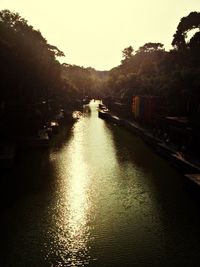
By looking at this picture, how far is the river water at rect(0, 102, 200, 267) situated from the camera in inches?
869

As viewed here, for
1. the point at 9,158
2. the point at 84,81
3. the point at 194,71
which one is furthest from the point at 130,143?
the point at 84,81

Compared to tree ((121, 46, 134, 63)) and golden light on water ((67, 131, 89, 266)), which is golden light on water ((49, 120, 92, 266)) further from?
tree ((121, 46, 134, 63))

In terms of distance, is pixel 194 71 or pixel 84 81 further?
pixel 84 81

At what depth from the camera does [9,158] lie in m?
41.2

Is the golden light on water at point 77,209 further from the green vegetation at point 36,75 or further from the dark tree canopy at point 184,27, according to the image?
the dark tree canopy at point 184,27

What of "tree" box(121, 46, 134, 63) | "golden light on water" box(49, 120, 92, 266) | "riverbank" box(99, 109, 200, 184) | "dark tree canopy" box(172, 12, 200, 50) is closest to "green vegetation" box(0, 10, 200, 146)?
"dark tree canopy" box(172, 12, 200, 50)

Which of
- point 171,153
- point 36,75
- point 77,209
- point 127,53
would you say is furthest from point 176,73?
point 127,53

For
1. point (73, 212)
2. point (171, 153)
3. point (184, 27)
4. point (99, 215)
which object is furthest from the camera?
point (184, 27)

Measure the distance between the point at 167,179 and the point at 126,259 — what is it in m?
19.8

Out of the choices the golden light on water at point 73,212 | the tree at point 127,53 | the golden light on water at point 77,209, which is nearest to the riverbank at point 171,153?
the golden light on water at point 77,209

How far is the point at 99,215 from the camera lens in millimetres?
28703

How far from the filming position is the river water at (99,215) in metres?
22.1

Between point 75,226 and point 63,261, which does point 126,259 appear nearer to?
point 63,261

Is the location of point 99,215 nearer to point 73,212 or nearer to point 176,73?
point 73,212
